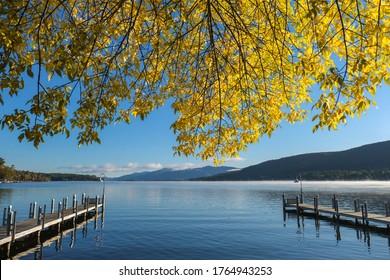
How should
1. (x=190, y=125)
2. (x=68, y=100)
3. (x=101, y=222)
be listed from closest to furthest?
(x=68, y=100)
(x=190, y=125)
(x=101, y=222)

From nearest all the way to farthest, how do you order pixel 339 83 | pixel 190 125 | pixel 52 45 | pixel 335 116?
pixel 339 83 < pixel 335 116 < pixel 52 45 < pixel 190 125

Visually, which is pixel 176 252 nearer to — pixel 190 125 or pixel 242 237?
pixel 242 237

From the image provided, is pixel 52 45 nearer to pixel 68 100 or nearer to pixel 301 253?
pixel 68 100

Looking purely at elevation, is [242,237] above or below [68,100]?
below

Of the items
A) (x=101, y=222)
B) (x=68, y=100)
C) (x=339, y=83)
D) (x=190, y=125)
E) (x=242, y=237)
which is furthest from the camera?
(x=101, y=222)

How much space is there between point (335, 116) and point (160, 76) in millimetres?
4538

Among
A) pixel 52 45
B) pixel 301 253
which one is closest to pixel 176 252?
pixel 301 253

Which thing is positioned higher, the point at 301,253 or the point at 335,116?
the point at 335,116
